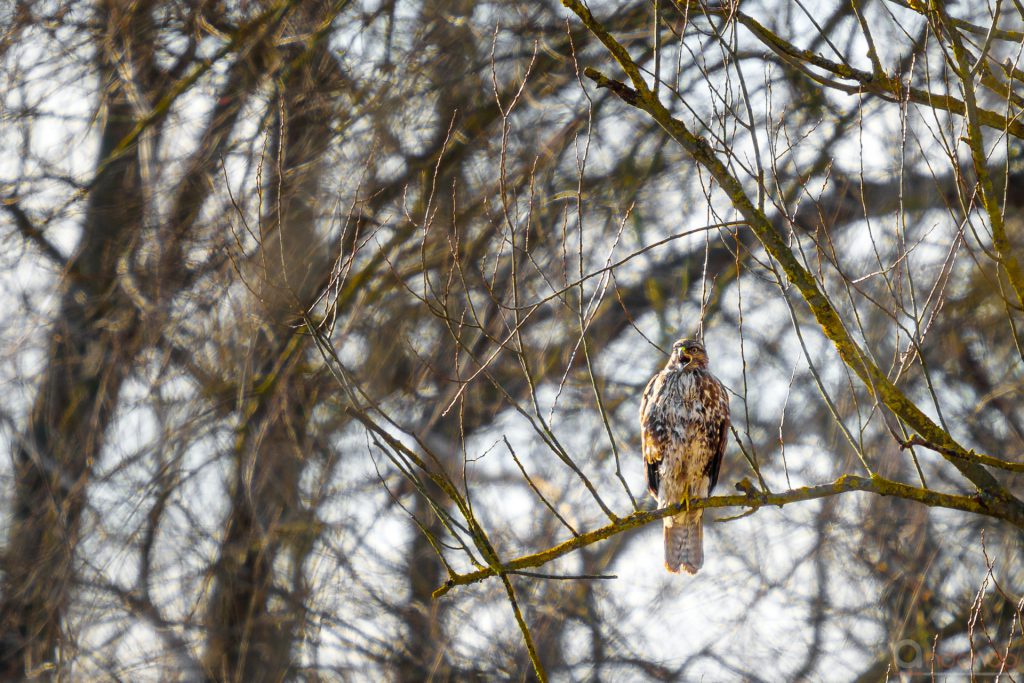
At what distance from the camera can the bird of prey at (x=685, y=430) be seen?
448 centimetres

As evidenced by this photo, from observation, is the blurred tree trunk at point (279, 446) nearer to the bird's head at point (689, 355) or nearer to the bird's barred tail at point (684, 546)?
the bird's head at point (689, 355)

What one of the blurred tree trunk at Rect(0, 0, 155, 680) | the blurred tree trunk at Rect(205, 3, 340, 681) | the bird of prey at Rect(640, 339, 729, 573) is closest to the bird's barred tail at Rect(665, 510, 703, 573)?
the bird of prey at Rect(640, 339, 729, 573)

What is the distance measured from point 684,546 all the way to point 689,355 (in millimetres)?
764

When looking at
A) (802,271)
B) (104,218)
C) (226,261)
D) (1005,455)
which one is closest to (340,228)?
(226,261)

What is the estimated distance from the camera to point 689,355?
4.41 m

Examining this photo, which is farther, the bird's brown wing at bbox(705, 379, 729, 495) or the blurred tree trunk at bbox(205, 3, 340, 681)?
the blurred tree trunk at bbox(205, 3, 340, 681)

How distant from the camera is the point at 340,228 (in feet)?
16.3

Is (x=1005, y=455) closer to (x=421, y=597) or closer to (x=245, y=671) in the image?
(x=421, y=597)

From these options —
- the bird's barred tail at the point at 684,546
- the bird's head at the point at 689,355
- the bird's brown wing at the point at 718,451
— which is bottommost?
the bird's barred tail at the point at 684,546

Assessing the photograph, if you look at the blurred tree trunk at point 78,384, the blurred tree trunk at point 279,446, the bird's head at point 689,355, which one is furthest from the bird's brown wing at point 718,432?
the blurred tree trunk at point 78,384

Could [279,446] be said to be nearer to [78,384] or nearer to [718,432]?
[78,384]

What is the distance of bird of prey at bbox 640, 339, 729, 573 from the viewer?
4480 millimetres

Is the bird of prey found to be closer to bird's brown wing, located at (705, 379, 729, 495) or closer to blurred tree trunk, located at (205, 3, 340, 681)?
bird's brown wing, located at (705, 379, 729, 495)

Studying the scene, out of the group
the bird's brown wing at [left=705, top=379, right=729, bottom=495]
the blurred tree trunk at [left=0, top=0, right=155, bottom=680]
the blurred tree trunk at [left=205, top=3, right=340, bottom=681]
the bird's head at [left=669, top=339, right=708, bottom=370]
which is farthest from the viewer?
the blurred tree trunk at [left=205, top=3, right=340, bottom=681]
